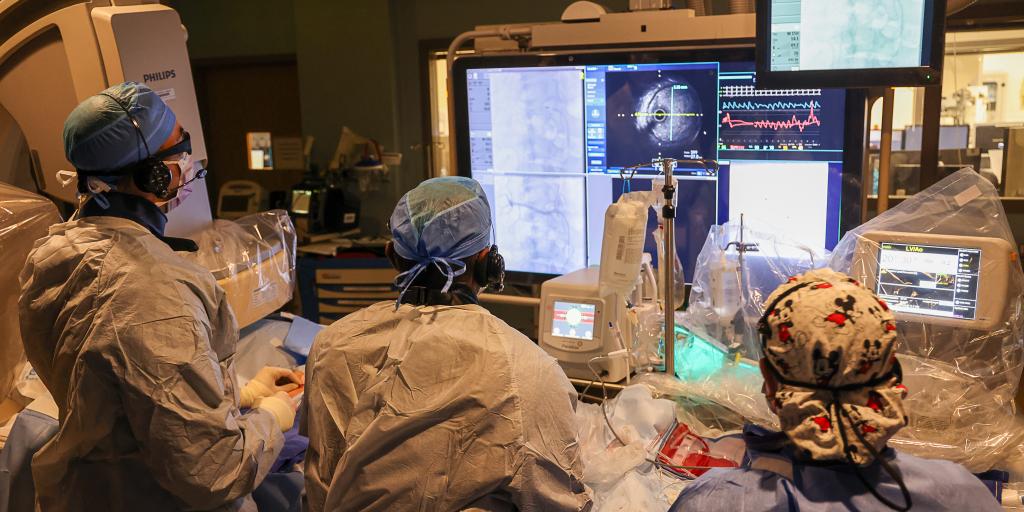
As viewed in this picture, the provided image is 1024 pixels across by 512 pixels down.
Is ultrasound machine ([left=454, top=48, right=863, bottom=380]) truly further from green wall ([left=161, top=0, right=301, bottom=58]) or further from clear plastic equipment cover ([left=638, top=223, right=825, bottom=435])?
green wall ([left=161, top=0, right=301, bottom=58])

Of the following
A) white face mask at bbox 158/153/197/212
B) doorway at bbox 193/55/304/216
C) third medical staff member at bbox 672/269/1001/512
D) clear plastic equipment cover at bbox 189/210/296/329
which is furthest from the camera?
doorway at bbox 193/55/304/216

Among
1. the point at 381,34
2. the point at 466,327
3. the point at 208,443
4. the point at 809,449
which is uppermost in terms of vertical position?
the point at 381,34

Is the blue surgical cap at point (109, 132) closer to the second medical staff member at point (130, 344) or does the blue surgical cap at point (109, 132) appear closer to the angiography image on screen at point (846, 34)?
the second medical staff member at point (130, 344)

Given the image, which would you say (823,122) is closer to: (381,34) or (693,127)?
(693,127)

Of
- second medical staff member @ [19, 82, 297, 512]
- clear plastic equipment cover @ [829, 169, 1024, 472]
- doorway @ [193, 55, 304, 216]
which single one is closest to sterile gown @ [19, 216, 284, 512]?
second medical staff member @ [19, 82, 297, 512]

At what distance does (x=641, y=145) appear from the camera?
8.74 feet

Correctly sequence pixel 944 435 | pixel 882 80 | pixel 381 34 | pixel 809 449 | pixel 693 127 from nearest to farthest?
pixel 809 449, pixel 944 435, pixel 882 80, pixel 693 127, pixel 381 34

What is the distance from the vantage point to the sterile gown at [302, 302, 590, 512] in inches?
54.2

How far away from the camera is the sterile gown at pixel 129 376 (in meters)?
1.57

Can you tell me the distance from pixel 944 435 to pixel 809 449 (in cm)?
91

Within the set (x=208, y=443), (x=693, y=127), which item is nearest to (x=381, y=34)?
(x=693, y=127)

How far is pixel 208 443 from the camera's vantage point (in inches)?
63.5

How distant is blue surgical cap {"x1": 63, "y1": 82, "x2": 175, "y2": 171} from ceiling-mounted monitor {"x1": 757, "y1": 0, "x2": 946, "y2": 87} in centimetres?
158

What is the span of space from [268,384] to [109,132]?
30.6 inches
